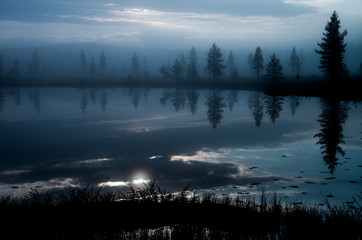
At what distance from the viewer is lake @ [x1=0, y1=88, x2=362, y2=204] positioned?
38.5ft

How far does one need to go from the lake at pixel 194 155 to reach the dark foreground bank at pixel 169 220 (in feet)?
7.85

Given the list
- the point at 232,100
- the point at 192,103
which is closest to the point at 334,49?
the point at 232,100

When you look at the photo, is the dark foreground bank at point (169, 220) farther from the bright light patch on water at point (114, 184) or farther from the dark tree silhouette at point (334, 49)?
the dark tree silhouette at point (334, 49)

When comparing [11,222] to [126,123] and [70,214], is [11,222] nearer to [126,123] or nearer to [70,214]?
[70,214]

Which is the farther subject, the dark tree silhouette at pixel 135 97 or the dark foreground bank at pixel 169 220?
the dark tree silhouette at pixel 135 97

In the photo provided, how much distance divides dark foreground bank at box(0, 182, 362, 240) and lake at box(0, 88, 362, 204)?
94.2 inches

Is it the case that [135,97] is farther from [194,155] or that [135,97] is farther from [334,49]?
[194,155]

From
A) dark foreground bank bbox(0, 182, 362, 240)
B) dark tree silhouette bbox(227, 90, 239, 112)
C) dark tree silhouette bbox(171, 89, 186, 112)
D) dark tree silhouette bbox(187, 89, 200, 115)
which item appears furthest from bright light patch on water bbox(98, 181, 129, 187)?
dark tree silhouette bbox(227, 90, 239, 112)

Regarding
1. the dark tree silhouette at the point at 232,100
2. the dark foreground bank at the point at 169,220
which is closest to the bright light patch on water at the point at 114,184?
the dark foreground bank at the point at 169,220

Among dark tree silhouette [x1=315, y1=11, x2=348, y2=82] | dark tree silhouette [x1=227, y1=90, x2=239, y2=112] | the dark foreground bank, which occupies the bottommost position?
dark tree silhouette [x1=227, y1=90, x2=239, y2=112]

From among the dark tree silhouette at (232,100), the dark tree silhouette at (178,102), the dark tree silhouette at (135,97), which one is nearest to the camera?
the dark tree silhouette at (178,102)

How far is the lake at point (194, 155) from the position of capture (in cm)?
1174

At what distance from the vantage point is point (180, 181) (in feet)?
39.6

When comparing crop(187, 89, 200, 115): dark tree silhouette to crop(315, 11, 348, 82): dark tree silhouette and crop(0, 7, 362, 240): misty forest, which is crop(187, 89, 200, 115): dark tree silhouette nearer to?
crop(0, 7, 362, 240): misty forest
